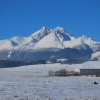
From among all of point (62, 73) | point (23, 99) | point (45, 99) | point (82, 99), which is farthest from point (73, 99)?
point (62, 73)

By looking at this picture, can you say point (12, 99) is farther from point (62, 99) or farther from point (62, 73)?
point (62, 73)

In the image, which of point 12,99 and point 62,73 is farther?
point 62,73

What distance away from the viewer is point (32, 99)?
20250 millimetres

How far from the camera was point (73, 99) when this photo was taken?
67.3ft

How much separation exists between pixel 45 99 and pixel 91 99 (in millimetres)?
3213

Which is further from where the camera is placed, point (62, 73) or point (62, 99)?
point (62, 73)

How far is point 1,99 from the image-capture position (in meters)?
19.7

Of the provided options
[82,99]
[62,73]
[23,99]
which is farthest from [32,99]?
[62,73]

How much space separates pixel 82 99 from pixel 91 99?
66 centimetres

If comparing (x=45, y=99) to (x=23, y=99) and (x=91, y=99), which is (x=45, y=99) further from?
(x=91, y=99)

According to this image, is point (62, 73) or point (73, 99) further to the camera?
point (62, 73)

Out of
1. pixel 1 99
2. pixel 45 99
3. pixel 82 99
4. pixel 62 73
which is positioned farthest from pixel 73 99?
pixel 62 73

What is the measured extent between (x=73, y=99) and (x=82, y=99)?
63cm

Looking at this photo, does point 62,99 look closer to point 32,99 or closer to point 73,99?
point 73,99
